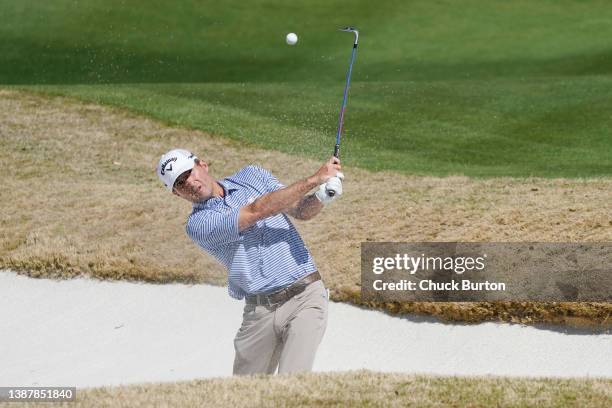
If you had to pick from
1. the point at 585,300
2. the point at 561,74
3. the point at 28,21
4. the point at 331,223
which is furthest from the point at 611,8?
the point at 585,300

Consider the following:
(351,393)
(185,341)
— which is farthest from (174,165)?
(185,341)

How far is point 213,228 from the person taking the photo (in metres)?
6.28

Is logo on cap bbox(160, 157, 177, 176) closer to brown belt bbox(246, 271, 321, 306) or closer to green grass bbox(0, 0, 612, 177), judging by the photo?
brown belt bbox(246, 271, 321, 306)

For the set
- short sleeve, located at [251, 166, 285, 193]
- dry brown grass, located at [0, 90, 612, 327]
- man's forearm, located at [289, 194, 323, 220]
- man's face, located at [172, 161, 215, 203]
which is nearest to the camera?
man's face, located at [172, 161, 215, 203]

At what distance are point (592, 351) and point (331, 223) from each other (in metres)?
3.59

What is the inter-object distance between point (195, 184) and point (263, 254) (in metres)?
0.56

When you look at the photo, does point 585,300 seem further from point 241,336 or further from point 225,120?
point 225,120

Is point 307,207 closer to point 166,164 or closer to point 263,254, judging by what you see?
point 263,254

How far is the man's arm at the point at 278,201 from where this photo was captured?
19.8 ft

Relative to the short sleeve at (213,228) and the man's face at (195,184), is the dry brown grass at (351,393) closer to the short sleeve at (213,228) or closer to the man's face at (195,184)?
the short sleeve at (213,228)

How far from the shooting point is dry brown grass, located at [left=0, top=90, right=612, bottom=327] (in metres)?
10.5

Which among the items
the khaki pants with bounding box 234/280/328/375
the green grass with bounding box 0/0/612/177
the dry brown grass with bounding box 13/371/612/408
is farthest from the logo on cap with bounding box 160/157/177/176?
the green grass with bounding box 0/0/612/177

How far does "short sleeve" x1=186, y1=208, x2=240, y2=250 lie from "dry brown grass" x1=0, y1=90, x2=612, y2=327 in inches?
154

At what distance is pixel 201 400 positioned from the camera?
6078 mm
